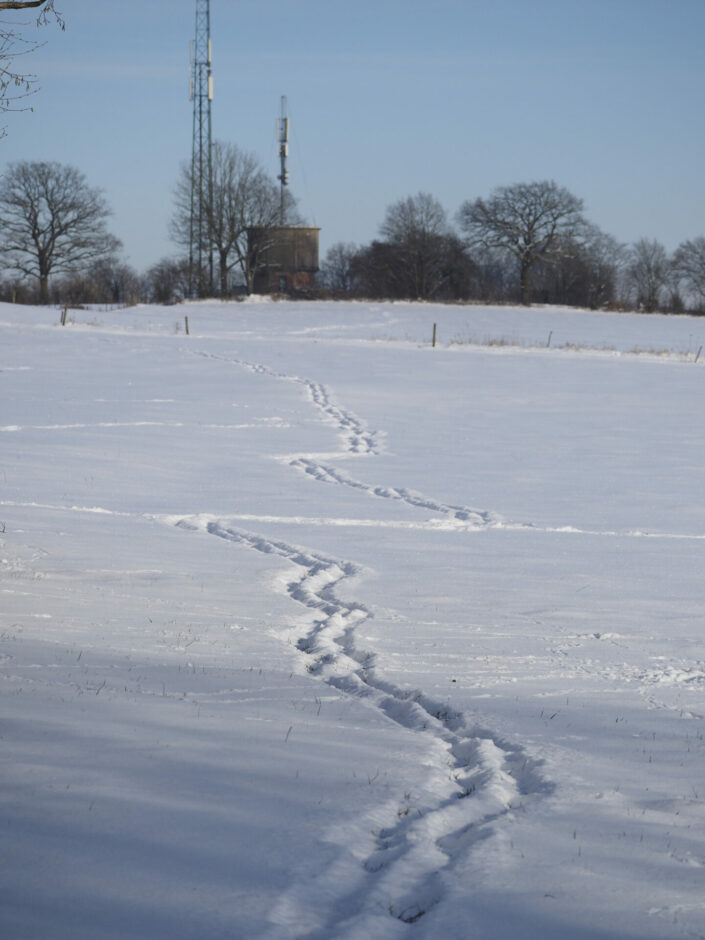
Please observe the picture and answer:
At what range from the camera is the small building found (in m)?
67.8

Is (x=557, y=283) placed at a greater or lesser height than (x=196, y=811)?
greater

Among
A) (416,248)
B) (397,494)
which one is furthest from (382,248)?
(397,494)

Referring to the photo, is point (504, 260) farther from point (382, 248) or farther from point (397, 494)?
point (397, 494)

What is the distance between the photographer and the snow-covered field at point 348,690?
118 inches

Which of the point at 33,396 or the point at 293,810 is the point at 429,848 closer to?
the point at 293,810

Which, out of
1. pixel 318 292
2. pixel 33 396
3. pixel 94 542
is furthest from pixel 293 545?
pixel 318 292

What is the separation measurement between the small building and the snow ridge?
2486 inches

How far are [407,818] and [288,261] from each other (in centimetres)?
7051

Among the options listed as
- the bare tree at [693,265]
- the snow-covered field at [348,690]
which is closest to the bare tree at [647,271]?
the bare tree at [693,265]

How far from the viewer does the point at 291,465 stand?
43.5ft

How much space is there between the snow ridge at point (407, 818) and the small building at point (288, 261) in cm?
6314

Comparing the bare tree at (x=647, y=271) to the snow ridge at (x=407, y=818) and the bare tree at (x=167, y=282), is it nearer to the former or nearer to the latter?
the bare tree at (x=167, y=282)

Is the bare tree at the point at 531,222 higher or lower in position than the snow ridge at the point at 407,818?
higher

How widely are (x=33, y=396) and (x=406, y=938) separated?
18.7 metres
